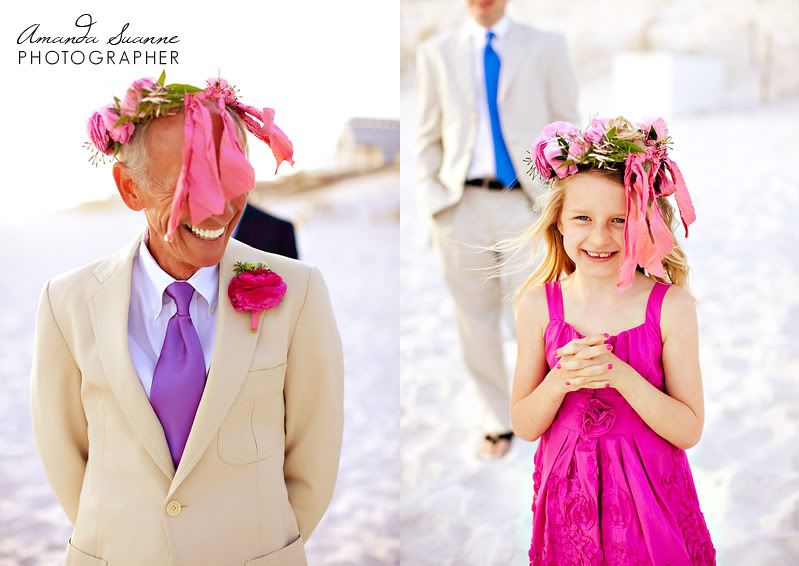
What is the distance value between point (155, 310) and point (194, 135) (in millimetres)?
349

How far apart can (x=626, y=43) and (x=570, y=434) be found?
11145mm

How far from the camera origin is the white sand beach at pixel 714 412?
11.6 ft

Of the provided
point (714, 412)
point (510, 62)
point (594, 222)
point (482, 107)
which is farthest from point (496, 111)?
point (594, 222)

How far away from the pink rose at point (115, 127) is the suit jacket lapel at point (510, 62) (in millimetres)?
2297

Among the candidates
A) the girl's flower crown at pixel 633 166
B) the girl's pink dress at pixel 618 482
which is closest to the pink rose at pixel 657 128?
the girl's flower crown at pixel 633 166

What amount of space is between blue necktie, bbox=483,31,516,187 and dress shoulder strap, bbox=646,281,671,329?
1.88 m

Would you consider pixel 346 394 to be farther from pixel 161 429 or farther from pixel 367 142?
pixel 161 429

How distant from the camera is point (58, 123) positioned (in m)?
3.48

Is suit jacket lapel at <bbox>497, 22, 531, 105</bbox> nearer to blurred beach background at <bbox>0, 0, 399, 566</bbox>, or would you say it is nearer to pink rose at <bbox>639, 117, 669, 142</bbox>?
blurred beach background at <bbox>0, 0, 399, 566</bbox>

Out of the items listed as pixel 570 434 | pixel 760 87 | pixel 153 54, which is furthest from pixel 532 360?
pixel 760 87

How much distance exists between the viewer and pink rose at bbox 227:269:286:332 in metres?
1.88

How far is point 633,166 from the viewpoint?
6.53 ft

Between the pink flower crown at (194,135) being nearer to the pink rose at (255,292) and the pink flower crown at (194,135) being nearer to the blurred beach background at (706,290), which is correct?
the pink rose at (255,292)

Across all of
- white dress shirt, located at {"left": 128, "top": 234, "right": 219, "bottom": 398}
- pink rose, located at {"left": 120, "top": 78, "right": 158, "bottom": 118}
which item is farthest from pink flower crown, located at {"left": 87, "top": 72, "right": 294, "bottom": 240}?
white dress shirt, located at {"left": 128, "top": 234, "right": 219, "bottom": 398}
